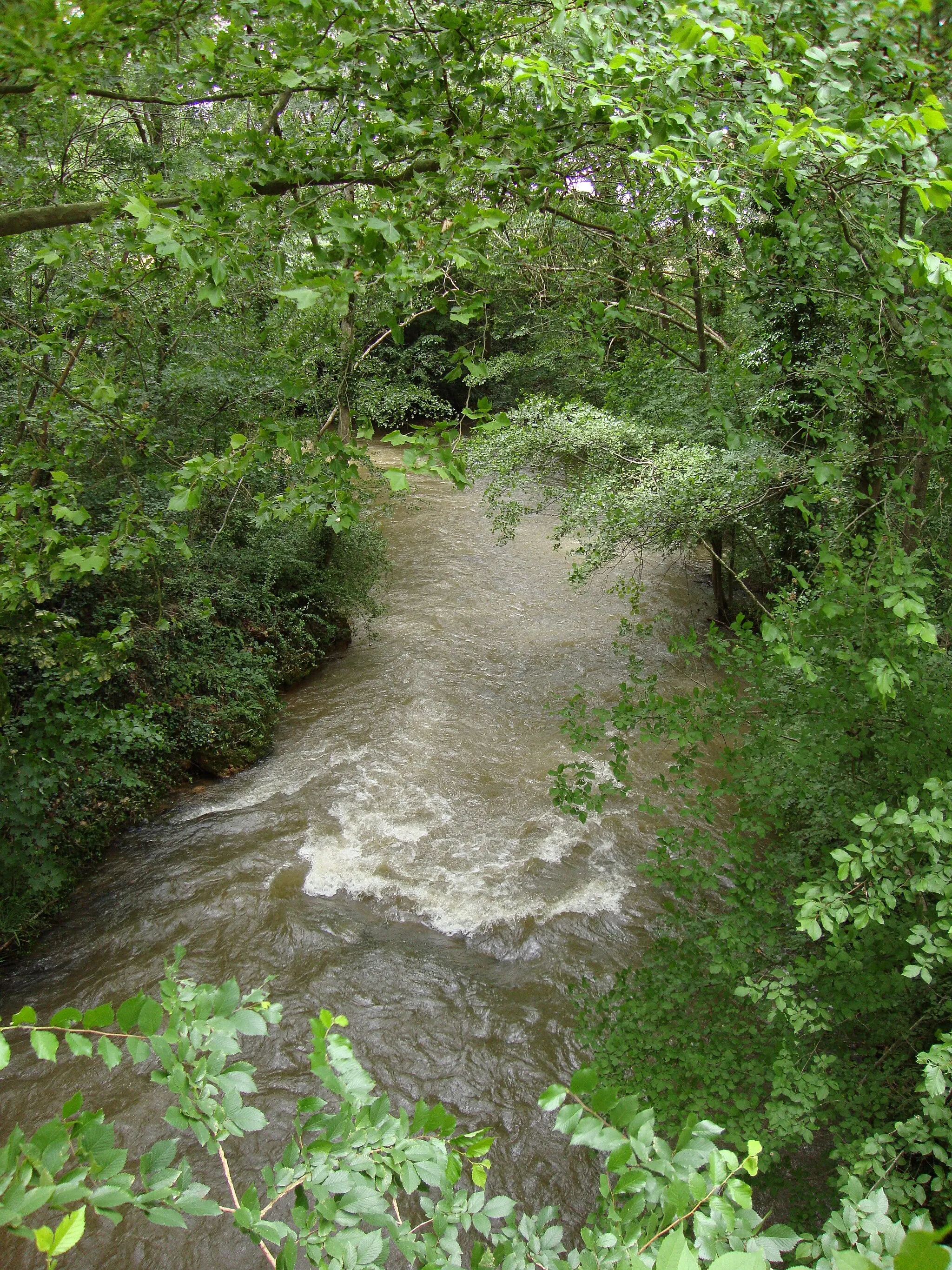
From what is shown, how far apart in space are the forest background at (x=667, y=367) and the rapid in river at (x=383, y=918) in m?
0.47

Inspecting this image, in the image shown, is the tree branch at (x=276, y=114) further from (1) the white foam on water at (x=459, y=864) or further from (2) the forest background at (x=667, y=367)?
(1) the white foam on water at (x=459, y=864)

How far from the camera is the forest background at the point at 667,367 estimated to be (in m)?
2.46

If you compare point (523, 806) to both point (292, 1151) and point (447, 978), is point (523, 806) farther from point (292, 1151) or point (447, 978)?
point (292, 1151)

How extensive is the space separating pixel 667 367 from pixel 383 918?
16.1 ft

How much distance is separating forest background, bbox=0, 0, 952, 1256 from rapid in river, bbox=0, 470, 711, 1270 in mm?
469

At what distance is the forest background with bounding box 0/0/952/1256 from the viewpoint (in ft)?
8.07

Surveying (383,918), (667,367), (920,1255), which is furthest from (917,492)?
(383,918)

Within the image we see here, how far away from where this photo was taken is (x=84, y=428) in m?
4.78

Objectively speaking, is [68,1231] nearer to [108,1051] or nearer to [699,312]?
[108,1051]

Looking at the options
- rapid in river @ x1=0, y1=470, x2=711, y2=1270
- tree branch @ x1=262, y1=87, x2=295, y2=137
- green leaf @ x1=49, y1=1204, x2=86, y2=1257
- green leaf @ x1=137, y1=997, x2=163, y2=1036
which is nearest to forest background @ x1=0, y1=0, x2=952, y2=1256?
tree branch @ x1=262, y1=87, x2=295, y2=137

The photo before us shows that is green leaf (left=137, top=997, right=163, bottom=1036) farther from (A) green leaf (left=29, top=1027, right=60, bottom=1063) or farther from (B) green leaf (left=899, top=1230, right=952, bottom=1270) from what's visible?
(B) green leaf (left=899, top=1230, right=952, bottom=1270)

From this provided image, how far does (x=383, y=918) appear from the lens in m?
5.62

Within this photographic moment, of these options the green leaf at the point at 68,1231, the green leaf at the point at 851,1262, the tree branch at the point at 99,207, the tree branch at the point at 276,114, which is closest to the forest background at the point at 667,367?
the tree branch at the point at 99,207

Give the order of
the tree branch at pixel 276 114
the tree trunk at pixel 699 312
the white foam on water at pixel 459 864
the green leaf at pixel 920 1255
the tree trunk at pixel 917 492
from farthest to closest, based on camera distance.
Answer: the tree trunk at pixel 699 312 → the white foam on water at pixel 459 864 → the tree trunk at pixel 917 492 → the tree branch at pixel 276 114 → the green leaf at pixel 920 1255
